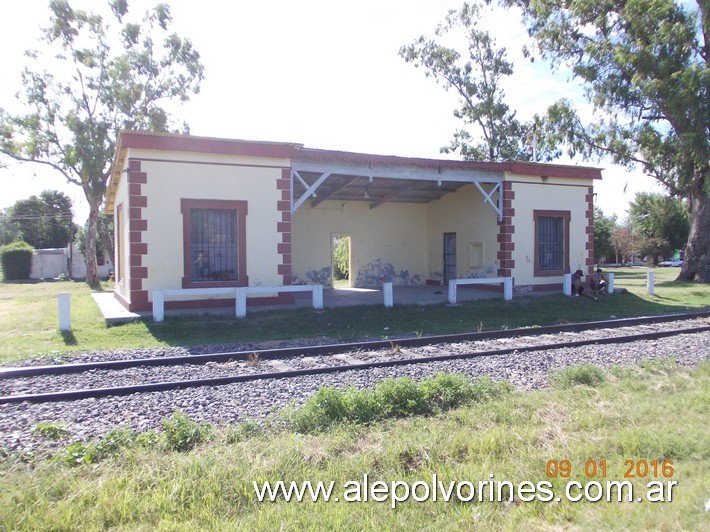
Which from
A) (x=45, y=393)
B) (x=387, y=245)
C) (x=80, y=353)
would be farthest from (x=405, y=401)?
(x=387, y=245)

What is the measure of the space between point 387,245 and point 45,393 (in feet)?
53.1

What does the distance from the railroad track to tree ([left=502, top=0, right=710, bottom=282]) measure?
12.3m

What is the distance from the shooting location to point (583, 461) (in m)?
4.44

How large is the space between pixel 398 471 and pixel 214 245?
10752 millimetres

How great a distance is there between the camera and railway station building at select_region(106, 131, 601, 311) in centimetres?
1338

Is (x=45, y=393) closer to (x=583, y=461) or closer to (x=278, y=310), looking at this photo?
(x=583, y=461)

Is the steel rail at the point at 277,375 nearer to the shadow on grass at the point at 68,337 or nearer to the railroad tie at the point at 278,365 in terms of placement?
the railroad tie at the point at 278,365

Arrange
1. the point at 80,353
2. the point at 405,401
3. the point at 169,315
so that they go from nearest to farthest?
the point at 405,401 → the point at 80,353 → the point at 169,315

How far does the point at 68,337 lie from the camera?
11.1 metres

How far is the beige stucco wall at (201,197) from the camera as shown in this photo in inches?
523

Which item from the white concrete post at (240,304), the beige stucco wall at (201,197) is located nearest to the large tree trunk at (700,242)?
the beige stucco wall at (201,197)

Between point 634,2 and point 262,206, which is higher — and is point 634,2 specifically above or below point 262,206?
above

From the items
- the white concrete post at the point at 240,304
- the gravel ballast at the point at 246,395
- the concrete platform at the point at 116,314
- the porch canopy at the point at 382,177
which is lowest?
the gravel ballast at the point at 246,395

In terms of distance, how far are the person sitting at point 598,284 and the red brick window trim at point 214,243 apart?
36.9 ft
